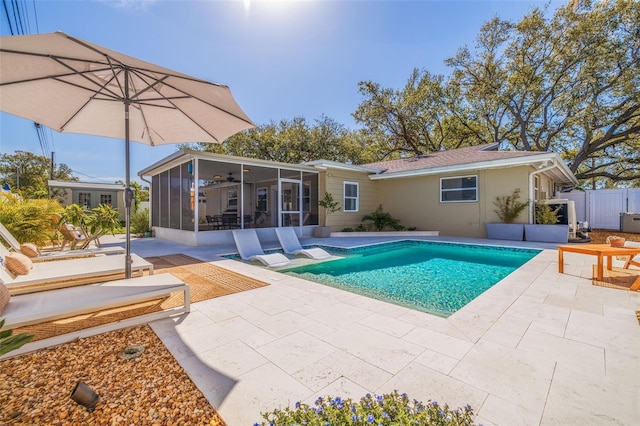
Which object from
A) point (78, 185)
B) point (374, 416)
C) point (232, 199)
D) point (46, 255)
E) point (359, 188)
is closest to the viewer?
point (374, 416)

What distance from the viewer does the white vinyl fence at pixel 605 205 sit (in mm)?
12508

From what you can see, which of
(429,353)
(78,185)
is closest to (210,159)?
(429,353)

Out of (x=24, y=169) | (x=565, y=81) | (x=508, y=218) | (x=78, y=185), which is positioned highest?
(x=565, y=81)

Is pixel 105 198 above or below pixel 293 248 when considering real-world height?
above

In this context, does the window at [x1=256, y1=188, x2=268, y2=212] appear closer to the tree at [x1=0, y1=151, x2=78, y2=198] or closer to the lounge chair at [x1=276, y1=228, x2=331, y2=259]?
the lounge chair at [x1=276, y1=228, x2=331, y2=259]

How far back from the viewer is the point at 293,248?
8.00 m

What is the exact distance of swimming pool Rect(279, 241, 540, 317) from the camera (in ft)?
14.5

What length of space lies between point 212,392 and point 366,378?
1.08m

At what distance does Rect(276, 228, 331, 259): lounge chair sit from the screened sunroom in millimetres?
1838

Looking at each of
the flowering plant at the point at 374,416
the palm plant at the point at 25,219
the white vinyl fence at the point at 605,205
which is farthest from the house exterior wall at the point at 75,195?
the white vinyl fence at the point at 605,205

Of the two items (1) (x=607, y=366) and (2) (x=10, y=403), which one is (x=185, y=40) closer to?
(2) (x=10, y=403)

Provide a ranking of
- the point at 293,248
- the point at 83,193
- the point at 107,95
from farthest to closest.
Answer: the point at 83,193, the point at 293,248, the point at 107,95

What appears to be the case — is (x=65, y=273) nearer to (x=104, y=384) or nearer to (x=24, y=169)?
(x=104, y=384)

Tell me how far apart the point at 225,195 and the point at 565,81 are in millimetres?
19884
